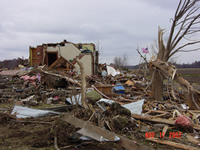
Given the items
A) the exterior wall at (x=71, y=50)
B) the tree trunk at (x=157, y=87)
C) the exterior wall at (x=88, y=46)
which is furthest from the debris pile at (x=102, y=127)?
the exterior wall at (x=88, y=46)

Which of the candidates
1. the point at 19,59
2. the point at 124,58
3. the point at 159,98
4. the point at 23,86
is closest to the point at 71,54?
the point at 19,59

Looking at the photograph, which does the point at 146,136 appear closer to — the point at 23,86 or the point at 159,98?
the point at 159,98

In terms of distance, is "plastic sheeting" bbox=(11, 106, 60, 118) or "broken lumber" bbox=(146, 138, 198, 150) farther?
"plastic sheeting" bbox=(11, 106, 60, 118)

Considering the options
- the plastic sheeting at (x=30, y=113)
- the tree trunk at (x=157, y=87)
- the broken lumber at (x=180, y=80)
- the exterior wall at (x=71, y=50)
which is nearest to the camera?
the broken lumber at (x=180, y=80)

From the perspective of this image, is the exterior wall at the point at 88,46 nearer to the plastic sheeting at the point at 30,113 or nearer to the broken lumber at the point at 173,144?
the plastic sheeting at the point at 30,113

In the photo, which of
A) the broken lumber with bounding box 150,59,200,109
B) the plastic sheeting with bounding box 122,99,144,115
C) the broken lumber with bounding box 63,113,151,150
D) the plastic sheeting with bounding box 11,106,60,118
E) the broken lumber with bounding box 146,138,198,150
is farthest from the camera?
the plastic sheeting with bounding box 122,99,144,115

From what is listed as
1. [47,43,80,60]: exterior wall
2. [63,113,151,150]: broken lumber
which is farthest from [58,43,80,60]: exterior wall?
[63,113,151,150]: broken lumber

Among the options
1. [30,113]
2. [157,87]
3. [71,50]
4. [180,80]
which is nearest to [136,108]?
[180,80]

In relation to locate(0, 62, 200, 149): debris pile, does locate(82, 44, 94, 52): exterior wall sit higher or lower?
higher

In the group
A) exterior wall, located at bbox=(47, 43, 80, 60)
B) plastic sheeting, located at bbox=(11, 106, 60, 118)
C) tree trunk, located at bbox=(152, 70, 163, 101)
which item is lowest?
plastic sheeting, located at bbox=(11, 106, 60, 118)

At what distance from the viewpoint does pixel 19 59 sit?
2017 cm

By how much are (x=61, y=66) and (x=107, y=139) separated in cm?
1211

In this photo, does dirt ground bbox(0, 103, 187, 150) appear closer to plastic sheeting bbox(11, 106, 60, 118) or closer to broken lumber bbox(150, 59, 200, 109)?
plastic sheeting bbox(11, 106, 60, 118)

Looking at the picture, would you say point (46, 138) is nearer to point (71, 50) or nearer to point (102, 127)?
point (102, 127)
